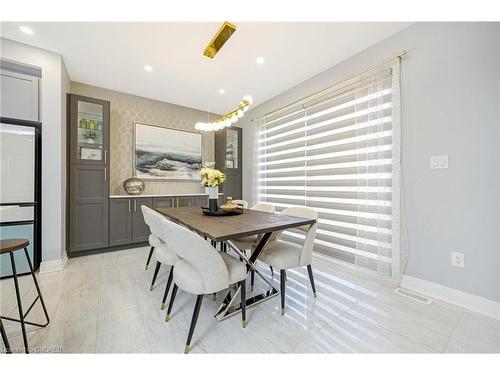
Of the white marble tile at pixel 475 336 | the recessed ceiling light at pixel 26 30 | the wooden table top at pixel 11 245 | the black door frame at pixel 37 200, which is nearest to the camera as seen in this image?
the wooden table top at pixel 11 245

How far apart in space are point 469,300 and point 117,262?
12.5 feet

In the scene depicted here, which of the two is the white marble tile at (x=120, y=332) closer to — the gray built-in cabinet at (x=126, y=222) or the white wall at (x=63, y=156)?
the white wall at (x=63, y=156)

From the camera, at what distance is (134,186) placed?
11.5 ft

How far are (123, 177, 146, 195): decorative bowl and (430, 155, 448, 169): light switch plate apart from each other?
4.00 m

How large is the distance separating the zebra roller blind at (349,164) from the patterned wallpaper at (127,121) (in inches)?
82.8

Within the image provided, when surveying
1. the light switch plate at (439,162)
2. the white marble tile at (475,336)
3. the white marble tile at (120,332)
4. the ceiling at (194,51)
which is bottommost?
the white marble tile at (475,336)

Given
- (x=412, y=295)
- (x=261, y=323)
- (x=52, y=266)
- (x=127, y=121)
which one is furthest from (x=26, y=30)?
(x=412, y=295)

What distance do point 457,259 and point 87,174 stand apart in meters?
4.43

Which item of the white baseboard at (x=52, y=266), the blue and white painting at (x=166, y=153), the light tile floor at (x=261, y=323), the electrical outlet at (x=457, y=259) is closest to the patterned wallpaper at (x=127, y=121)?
the blue and white painting at (x=166, y=153)

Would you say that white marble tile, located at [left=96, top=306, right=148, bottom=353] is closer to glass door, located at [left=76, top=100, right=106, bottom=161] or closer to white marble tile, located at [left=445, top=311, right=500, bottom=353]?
white marble tile, located at [left=445, top=311, right=500, bottom=353]

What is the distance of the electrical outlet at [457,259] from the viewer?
5.80 feet

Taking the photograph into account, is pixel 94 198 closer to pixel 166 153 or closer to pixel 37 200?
pixel 37 200
